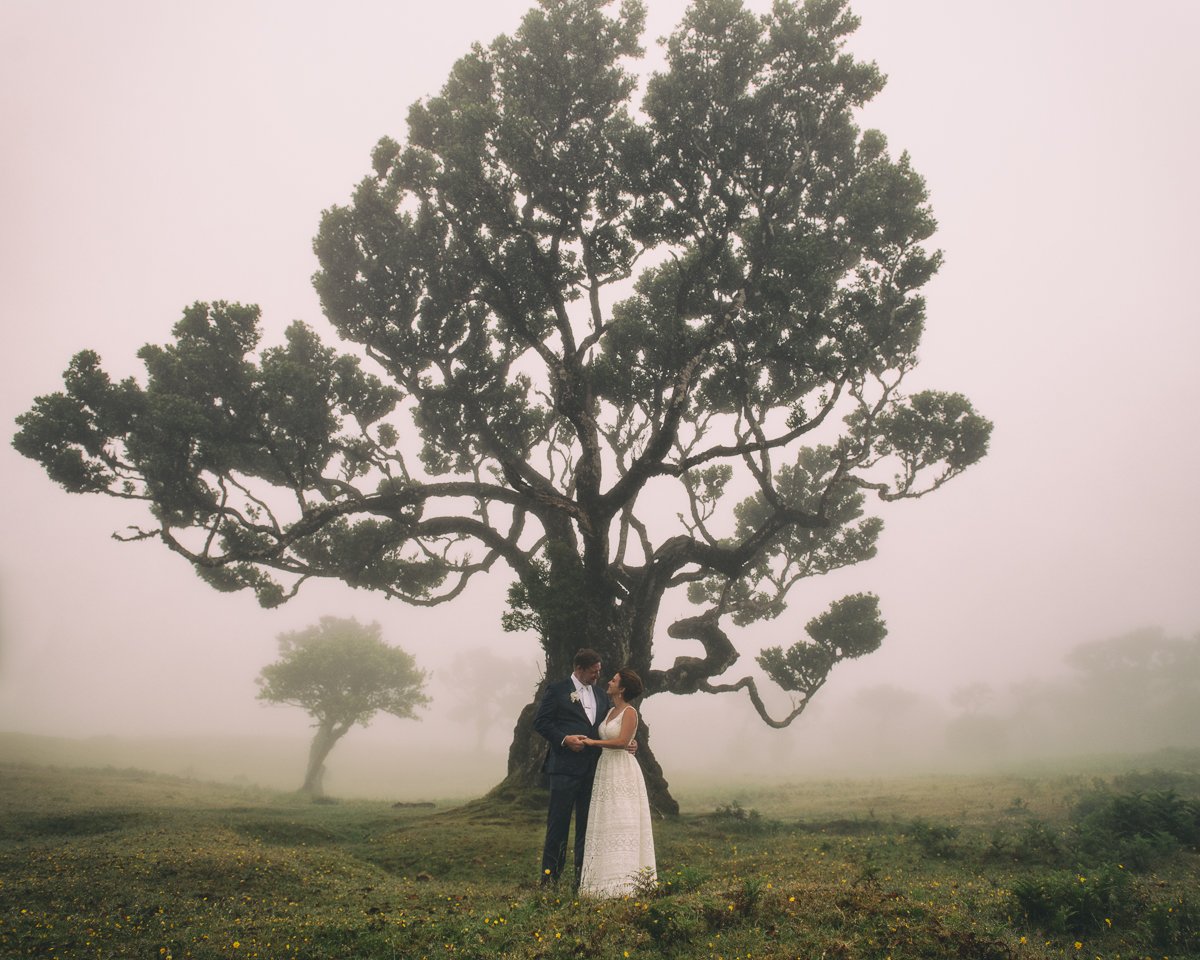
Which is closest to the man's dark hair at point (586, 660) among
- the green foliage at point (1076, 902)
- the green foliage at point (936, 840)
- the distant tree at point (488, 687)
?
the green foliage at point (1076, 902)

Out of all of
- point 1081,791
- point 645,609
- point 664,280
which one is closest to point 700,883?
point 645,609

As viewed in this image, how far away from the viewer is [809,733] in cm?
11888

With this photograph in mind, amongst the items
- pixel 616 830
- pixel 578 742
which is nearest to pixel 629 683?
pixel 578 742

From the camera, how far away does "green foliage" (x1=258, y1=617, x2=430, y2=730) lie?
148ft

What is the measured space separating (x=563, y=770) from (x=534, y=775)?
11.1m

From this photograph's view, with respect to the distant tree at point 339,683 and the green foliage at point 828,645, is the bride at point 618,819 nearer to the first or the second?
the green foliage at point 828,645

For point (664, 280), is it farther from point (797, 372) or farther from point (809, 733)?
point (809, 733)

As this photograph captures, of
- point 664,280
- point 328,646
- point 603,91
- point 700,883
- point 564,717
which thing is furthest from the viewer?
point 328,646

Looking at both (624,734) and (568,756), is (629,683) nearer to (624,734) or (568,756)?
(624,734)

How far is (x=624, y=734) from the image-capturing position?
7656mm

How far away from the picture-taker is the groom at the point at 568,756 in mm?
7957

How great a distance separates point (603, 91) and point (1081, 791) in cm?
2877

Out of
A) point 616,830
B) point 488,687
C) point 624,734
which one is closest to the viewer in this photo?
point 616,830

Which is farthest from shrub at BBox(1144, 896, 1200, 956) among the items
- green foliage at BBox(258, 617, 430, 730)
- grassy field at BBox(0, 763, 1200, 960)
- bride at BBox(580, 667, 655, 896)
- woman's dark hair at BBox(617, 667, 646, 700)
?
green foliage at BBox(258, 617, 430, 730)
